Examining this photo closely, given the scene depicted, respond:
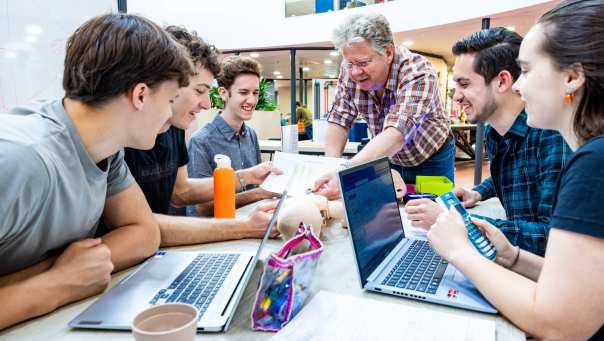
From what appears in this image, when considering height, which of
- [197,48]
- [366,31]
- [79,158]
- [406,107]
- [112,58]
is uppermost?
[366,31]

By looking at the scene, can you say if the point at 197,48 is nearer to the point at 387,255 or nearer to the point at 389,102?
the point at 389,102

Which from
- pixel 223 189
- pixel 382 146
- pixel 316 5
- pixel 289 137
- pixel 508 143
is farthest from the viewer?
pixel 316 5

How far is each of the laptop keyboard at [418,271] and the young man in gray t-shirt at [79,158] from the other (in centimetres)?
68

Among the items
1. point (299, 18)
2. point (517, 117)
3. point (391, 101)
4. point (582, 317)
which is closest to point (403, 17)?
point (299, 18)

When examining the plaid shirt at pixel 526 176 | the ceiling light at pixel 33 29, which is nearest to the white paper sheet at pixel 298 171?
the plaid shirt at pixel 526 176

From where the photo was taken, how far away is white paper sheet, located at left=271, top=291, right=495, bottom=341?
723 mm

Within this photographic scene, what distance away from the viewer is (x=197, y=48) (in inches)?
68.2

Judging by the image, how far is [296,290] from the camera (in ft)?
2.58

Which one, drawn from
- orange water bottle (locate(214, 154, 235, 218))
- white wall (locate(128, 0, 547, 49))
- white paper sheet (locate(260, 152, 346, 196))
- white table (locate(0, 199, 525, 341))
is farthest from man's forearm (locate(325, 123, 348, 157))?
white wall (locate(128, 0, 547, 49))

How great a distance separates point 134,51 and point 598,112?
1078mm

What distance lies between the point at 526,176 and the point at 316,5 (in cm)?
746

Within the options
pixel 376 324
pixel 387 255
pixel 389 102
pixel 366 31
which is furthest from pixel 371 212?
pixel 389 102

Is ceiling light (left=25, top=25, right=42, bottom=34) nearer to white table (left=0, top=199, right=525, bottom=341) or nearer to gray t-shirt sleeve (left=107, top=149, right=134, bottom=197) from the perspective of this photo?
gray t-shirt sleeve (left=107, top=149, right=134, bottom=197)

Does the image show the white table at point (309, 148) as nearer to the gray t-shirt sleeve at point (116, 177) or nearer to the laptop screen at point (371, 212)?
the laptop screen at point (371, 212)
